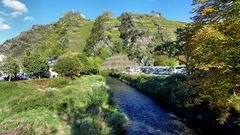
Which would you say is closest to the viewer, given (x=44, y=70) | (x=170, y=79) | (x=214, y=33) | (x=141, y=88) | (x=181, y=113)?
(x=214, y=33)

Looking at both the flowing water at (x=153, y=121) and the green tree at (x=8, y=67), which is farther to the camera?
the green tree at (x=8, y=67)

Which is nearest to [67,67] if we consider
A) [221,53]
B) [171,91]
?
[171,91]

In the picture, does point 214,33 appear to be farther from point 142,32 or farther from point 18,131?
point 142,32

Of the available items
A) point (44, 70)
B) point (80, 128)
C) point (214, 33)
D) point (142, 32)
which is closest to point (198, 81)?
point (214, 33)

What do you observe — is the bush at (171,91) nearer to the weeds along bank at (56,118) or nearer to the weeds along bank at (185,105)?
the weeds along bank at (185,105)

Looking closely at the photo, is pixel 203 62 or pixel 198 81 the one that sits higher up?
pixel 203 62

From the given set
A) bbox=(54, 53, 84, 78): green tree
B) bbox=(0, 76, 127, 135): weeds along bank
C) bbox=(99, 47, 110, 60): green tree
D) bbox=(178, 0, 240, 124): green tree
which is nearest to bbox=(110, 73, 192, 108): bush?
bbox=(0, 76, 127, 135): weeds along bank

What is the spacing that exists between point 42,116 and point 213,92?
48.3ft

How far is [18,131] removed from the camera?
17594 millimetres

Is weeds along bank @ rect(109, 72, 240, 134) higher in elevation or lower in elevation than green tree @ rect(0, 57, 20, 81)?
lower

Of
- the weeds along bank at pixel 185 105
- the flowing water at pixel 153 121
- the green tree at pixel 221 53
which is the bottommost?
the flowing water at pixel 153 121

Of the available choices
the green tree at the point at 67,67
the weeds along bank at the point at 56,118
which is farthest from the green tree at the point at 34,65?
the weeds along bank at the point at 56,118

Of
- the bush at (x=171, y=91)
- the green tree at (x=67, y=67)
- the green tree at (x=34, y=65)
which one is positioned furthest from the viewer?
the green tree at (x=34, y=65)

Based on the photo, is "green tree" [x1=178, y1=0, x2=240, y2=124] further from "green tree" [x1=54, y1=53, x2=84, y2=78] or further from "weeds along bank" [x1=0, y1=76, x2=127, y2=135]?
"green tree" [x1=54, y1=53, x2=84, y2=78]
